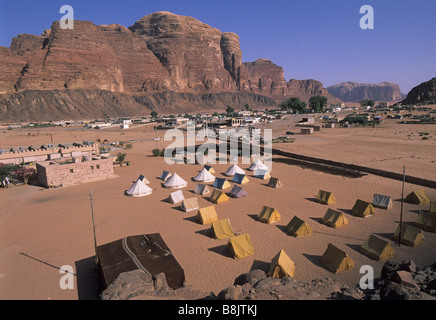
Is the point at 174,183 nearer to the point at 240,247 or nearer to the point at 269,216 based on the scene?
the point at 269,216

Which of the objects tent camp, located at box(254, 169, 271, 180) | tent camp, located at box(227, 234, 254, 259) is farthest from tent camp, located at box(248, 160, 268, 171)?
tent camp, located at box(227, 234, 254, 259)

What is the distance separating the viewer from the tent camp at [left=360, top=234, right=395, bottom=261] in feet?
42.1

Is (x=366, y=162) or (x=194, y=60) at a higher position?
(x=194, y=60)

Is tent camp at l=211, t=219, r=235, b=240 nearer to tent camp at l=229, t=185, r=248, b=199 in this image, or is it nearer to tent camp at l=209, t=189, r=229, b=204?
tent camp at l=209, t=189, r=229, b=204

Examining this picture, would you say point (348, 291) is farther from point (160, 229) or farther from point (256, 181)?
point (256, 181)

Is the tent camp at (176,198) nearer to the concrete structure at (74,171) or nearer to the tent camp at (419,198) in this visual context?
the concrete structure at (74,171)

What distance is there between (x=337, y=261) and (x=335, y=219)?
4705mm

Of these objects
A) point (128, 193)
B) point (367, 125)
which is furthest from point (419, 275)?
point (367, 125)

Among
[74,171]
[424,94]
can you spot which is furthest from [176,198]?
[424,94]

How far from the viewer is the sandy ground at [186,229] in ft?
39.5

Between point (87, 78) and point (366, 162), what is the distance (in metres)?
141

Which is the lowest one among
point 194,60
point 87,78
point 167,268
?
point 167,268

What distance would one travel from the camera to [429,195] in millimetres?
20844

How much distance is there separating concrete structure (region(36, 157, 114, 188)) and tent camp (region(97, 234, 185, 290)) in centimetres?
1640
